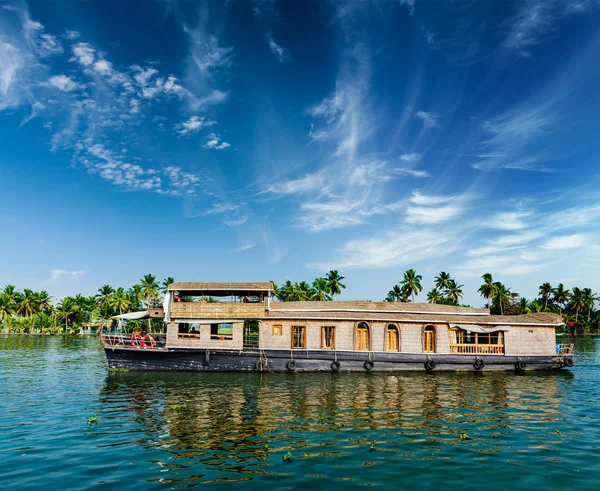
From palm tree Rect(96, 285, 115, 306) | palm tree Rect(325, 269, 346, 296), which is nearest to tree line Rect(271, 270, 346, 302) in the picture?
palm tree Rect(325, 269, 346, 296)

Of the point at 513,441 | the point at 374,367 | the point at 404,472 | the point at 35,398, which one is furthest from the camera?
the point at 374,367

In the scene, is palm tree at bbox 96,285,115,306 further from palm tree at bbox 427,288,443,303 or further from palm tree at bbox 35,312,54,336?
palm tree at bbox 427,288,443,303

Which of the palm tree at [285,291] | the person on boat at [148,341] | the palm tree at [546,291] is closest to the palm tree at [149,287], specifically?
the palm tree at [285,291]

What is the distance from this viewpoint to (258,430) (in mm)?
12883

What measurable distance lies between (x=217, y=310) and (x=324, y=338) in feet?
23.2

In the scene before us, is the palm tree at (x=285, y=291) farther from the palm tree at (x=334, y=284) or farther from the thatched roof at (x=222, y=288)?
the thatched roof at (x=222, y=288)

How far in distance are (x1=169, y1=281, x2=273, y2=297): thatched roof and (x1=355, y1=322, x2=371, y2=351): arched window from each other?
6219mm

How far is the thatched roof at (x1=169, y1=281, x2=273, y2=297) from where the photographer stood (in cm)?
2569

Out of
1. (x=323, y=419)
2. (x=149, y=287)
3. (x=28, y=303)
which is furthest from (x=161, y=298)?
(x=323, y=419)

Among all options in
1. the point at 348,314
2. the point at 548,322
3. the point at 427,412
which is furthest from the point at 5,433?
the point at 548,322

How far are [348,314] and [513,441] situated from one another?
1410 cm

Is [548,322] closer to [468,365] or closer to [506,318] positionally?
[506,318]

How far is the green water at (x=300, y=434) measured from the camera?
935 cm

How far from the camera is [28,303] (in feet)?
263
